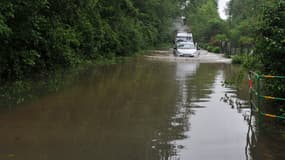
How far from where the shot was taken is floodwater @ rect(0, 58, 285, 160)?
6172mm

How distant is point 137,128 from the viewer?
7738 millimetres

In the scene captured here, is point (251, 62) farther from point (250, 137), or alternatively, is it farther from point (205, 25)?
point (205, 25)

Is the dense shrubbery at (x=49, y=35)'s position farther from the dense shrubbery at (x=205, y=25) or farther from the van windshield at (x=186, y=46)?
the dense shrubbery at (x=205, y=25)

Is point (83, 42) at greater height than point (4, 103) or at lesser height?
greater

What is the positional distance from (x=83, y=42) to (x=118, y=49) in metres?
7.59

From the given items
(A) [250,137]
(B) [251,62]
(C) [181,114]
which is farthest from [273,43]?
(C) [181,114]

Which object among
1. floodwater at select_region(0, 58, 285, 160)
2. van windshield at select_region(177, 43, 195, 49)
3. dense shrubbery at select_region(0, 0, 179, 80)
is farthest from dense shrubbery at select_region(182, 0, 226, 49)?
floodwater at select_region(0, 58, 285, 160)

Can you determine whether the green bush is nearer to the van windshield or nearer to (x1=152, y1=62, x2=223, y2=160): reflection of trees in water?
(x1=152, y1=62, x2=223, y2=160): reflection of trees in water

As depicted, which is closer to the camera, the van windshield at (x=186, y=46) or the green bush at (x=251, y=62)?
the green bush at (x=251, y=62)

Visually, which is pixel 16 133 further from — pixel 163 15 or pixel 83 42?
pixel 163 15

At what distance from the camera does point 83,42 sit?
72.5 ft

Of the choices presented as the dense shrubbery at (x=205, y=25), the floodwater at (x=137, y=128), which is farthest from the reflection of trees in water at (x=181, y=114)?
the dense shrubbery at (x=205, y=25)

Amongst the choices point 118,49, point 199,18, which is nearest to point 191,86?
point 118,49

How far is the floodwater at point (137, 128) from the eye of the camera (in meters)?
6.17
